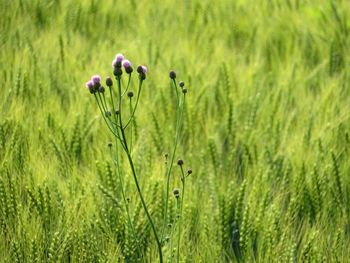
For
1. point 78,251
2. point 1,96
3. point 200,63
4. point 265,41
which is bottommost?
point 78,251

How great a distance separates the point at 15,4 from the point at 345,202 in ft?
6.01

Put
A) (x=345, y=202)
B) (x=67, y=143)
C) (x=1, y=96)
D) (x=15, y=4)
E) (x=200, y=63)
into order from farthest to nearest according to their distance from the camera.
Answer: (x=15, y=4)
(x=200, y=63)
(x=1, y=96)
(x=67, y=143)
(x=345, y=202)

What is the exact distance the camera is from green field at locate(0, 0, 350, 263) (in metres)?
1.47

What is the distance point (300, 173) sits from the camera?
5.57 ft

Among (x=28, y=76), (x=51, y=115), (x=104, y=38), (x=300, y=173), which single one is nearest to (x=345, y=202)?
(x=300, y=173)

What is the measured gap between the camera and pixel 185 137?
198 centimetres

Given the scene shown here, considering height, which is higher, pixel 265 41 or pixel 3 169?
pixel 265 41

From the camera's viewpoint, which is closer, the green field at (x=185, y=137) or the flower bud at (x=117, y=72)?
the flower bud at (x=117, y=72)

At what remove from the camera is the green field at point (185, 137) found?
147cm

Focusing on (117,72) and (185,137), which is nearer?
(117,72)

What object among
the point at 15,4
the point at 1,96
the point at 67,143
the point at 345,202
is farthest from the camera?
the point at 15,4

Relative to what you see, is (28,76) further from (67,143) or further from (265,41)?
(265,41)

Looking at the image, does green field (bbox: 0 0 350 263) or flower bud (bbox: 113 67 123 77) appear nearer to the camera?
flower bud (bbox: 113 67 123 77)

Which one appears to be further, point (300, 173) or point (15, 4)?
point (15, 4)
